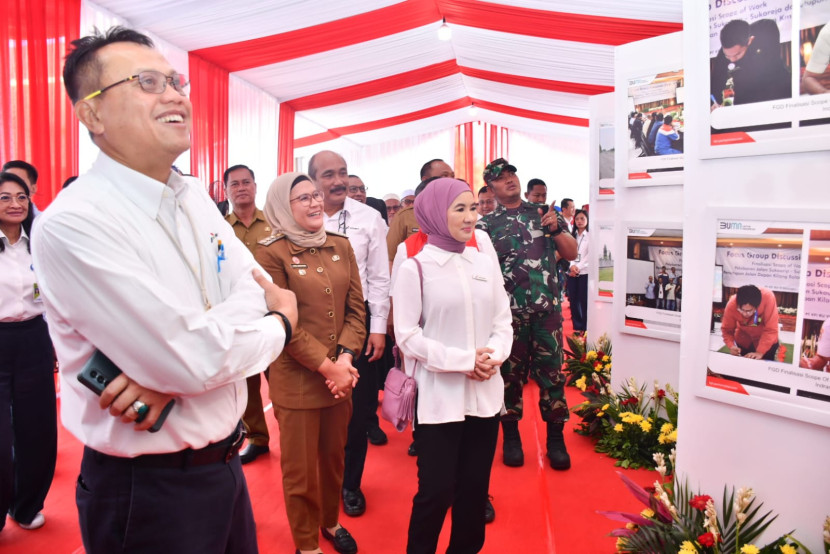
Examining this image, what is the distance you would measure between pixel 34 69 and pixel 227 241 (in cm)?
413

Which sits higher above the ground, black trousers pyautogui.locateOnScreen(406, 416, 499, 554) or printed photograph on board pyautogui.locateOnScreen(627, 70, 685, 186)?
printed photograph on board pyautogui.locateOnScreen(627, 70, 685, 186)

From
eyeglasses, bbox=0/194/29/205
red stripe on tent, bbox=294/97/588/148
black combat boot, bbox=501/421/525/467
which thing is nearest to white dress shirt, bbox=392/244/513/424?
black combat boot, bbox=501/421/525/467

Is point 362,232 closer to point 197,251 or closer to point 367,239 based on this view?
point 367,239

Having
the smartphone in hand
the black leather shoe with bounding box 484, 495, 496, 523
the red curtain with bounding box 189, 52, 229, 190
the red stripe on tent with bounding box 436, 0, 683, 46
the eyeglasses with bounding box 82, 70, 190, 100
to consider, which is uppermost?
the red stripe on tent with bounding box 436, 0, 683, 46

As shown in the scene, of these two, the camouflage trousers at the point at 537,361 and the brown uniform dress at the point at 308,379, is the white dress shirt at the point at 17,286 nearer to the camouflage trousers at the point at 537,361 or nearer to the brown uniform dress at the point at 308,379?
the brown uniform dress at the point at 308,379

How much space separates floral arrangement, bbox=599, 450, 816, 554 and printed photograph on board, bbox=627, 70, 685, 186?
1.90m

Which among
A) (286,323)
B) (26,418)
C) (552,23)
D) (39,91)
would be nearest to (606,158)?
(552,23)

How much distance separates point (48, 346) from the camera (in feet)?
8.90

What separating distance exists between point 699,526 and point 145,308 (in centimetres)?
195

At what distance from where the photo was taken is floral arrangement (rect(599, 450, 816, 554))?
179cm

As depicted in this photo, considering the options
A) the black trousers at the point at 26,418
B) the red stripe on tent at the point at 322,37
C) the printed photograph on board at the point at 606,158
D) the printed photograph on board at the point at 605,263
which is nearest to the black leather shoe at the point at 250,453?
the black trousers at the point at 26,418

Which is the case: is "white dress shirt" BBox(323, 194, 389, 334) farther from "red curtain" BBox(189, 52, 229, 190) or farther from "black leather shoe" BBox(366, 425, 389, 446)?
"red curtain" BBox(189, 52, 229, 190)

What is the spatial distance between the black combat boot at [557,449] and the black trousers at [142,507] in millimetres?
2479

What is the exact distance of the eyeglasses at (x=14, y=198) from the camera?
2.65 meters
